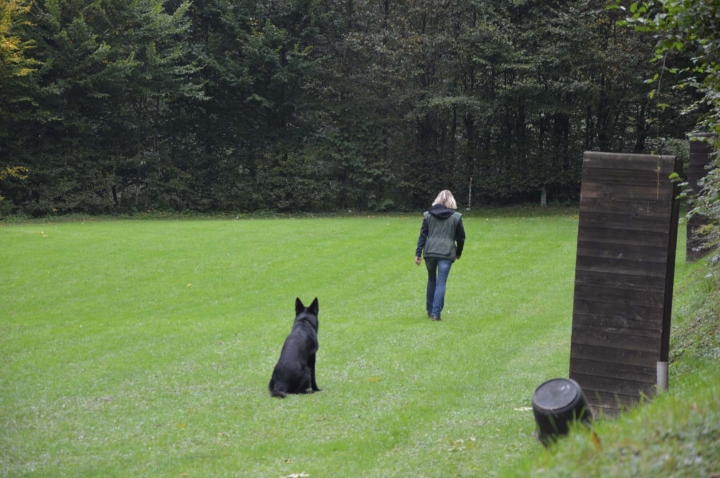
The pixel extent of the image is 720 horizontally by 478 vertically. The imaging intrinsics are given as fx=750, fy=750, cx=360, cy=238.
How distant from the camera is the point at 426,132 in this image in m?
35.4

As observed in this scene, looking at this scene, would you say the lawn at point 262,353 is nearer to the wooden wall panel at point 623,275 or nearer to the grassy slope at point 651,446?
the wooden wall panel at point 623,275

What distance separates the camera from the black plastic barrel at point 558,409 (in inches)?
206

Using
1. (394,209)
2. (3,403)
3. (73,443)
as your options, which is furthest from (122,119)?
(73,443)

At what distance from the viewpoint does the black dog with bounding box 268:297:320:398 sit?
8.62 metres

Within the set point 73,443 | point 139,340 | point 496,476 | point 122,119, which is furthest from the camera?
point 122,119

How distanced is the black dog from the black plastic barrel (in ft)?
12.6

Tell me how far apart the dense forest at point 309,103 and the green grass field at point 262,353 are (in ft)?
32.5

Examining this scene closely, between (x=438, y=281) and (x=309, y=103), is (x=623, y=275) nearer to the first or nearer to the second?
(x=438, y=281)

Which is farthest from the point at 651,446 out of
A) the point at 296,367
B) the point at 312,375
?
the point at 312,375

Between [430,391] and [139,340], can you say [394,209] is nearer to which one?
[139,340]

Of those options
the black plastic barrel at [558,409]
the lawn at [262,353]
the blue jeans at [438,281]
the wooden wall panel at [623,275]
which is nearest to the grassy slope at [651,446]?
the black plastic barrel at [558,409]

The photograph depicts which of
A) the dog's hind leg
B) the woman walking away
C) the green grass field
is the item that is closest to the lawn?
the green grass field

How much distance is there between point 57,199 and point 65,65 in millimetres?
5703

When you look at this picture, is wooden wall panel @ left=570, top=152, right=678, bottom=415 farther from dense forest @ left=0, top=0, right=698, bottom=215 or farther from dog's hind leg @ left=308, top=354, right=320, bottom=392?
dense forest @ left=0, top=0, right=698, bottom=215
